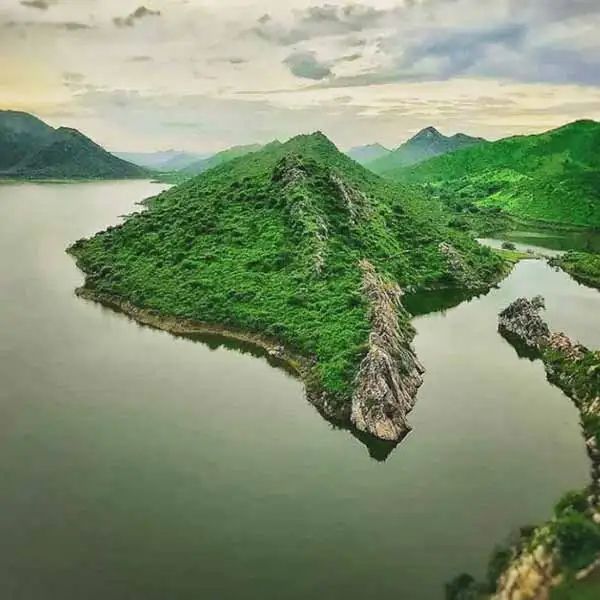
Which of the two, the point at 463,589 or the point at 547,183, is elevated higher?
the point at 547,183

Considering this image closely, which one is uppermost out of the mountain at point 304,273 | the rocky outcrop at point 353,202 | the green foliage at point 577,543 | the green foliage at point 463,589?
the rocky outcrop at point 353,202

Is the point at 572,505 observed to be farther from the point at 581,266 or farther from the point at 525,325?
the point at 581,266

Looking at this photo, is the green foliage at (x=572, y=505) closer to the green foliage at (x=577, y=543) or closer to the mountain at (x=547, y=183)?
the green foliage at (x=577, y=543)

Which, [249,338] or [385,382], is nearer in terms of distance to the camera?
[385,382]

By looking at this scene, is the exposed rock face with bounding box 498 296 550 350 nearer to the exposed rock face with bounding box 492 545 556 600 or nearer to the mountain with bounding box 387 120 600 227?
the exposed rock face with bounding box 492 545 556 600

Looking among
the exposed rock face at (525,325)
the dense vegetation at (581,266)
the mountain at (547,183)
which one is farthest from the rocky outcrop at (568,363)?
the mountain at (547,183)

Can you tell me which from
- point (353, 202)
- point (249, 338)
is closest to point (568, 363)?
point (249, 338)

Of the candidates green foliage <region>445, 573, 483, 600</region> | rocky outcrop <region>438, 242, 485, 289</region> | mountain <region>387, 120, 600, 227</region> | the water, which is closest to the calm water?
green foliage <region>445, 573, 483, 600</region>
